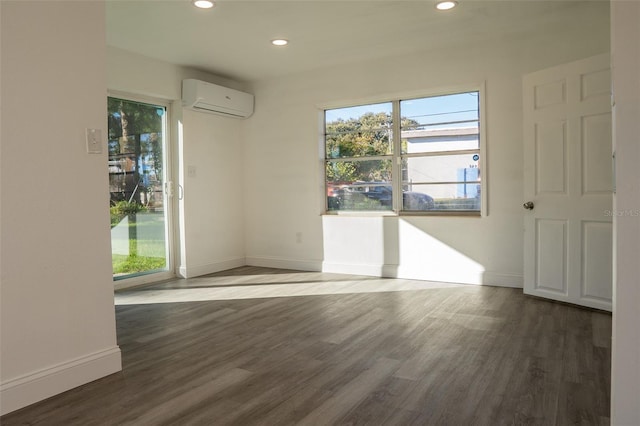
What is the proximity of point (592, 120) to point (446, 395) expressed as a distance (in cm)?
268

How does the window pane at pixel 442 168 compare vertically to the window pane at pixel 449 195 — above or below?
above

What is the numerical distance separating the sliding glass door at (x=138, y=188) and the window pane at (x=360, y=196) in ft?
6.52

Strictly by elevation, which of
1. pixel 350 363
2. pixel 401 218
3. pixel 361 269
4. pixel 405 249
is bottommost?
pixel 350 363

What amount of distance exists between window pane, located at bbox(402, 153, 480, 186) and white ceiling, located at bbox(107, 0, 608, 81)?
1149 millimetres

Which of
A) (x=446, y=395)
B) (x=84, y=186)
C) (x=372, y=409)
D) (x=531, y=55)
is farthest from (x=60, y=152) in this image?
(x=531, y=55)

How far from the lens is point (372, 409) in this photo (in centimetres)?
212

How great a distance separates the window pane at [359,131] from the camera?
5.38 m

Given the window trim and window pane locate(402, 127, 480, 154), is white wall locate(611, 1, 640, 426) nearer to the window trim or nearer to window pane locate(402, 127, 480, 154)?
the window trim

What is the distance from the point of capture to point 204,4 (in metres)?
3.64

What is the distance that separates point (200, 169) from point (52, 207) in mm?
3373

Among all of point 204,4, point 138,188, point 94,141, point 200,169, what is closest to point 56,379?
point 94,141

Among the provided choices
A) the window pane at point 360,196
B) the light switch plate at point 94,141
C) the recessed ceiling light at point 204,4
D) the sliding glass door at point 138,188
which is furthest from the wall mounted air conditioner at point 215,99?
the light switch plate at point 94,141

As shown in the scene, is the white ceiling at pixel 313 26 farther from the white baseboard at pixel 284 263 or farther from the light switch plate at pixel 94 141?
the white baseboard at pixel 284 263

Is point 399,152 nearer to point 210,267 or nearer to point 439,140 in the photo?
point 439,140
